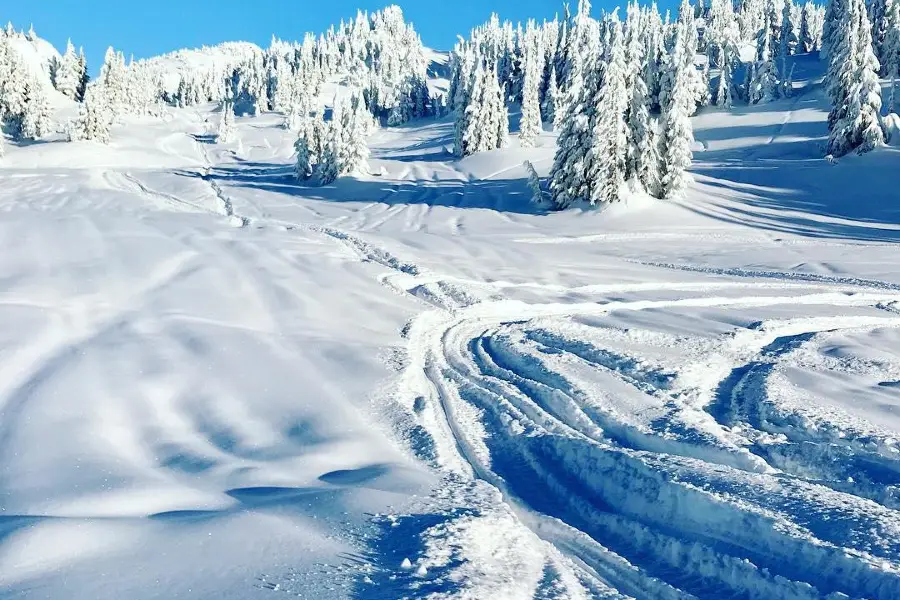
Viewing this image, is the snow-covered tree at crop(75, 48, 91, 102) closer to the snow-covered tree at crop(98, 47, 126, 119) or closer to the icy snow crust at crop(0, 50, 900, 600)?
the snow-covered tree at crop(98, 47, 126, 119)

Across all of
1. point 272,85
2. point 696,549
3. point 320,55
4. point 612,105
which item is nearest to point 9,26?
point 272,85

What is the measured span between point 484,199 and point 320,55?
4932 inches

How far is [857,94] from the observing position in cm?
3541

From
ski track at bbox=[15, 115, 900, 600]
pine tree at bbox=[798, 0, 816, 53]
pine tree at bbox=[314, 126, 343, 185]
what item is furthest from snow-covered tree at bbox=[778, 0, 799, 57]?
ski track at bbox=[15, 115, 900, 600]

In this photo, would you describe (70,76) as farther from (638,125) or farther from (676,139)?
(676,139)

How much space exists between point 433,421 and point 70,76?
115085 millimetres

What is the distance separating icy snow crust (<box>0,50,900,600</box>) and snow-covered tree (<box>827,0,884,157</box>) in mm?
22983

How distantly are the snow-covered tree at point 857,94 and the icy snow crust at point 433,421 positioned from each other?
2298 cm

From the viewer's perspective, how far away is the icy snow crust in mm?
3674

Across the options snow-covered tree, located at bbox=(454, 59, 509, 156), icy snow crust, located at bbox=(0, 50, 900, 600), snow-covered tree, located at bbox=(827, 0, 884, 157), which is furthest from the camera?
snow-covered tree, located at bbox=(454, 59, 509, 156)

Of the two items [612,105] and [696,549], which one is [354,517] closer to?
[696,549]

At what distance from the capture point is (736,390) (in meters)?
7.23

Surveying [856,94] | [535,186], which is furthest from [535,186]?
[856,94]

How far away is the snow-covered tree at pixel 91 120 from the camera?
201ft
